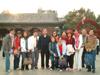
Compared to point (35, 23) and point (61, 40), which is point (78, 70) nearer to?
point (61, 40)

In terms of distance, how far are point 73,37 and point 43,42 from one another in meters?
1.26

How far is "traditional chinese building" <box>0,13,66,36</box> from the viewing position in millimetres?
16578

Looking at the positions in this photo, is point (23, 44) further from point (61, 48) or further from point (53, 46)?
point (61, 48)

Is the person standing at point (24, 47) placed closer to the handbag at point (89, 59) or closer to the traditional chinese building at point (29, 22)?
the handbag at point (89, 59)

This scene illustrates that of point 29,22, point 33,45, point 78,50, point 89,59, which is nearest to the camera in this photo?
point 89,59

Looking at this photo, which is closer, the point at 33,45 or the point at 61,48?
the point at 61,48

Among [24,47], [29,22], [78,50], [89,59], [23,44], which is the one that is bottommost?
[89,59]

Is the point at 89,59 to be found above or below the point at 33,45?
below

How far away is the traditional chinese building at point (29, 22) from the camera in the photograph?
1658 cm

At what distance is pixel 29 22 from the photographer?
1639 centimetres

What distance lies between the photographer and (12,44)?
4.33 metres

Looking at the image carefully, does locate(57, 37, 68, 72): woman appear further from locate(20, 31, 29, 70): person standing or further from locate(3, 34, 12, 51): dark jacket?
locate(3, 34, 12, 51): dark jacket

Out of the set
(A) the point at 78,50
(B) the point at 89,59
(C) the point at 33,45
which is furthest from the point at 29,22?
(B) the point at 89,59

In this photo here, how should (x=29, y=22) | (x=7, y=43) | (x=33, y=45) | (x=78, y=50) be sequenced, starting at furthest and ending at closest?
(x=29, y=22) < (x=33, y=45) < (x=78, y=50) < (x=7, y=43)
